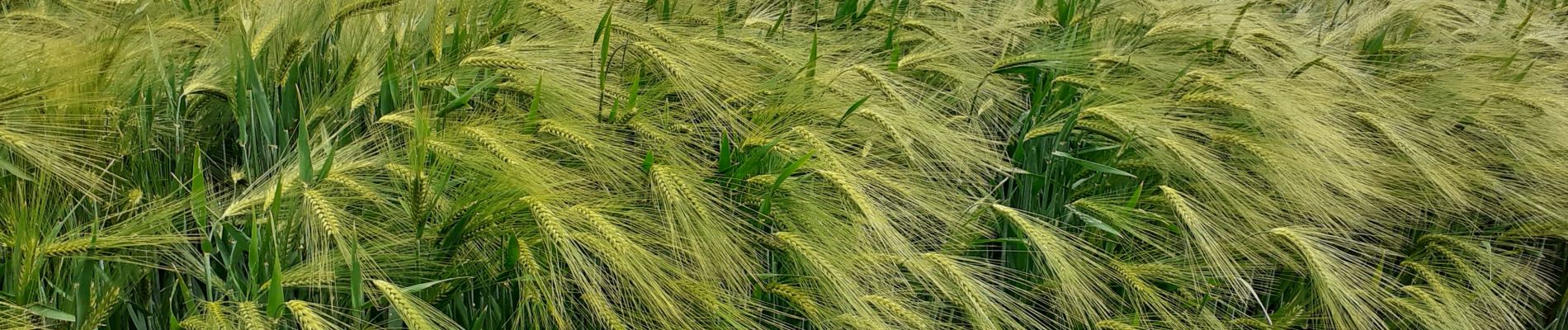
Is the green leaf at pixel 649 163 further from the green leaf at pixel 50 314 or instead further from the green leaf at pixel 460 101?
the green leaf at pixel 50 314

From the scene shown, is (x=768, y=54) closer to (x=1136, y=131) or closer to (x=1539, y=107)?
(x=1136, y=131)

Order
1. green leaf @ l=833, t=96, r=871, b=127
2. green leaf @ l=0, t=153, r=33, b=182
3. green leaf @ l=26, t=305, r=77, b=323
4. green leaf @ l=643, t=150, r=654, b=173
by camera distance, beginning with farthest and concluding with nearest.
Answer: green leaf @ l=833, t=96, r=871, b=127, green leaf @ l=643, t=150, r=654, b=173, green leaf @ l=0, t=153, r=33, b=182, green leaf @ l=26, t=305, r=77, b=323

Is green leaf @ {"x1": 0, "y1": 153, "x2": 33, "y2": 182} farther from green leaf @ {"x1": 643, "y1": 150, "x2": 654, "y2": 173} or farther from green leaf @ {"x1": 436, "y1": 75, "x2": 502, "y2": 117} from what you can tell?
green leaf @ {"x1": 643, "y1": 150, "x2": 654, "y2": 173}

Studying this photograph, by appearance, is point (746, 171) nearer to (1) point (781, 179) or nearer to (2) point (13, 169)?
(1) point (781, 179)

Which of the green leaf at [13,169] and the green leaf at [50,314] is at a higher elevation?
the green leaf at [13,169]

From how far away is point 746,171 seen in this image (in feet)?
5.79

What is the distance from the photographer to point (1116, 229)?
202cm

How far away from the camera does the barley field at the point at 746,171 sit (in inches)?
56.2

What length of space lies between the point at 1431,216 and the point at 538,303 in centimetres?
205

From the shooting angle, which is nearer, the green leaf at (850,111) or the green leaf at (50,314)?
the green leaf at (50,314)

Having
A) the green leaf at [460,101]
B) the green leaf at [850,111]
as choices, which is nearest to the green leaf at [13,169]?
the green leaf at [460,101]

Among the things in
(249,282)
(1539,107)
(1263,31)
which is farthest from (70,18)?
(1539,107)

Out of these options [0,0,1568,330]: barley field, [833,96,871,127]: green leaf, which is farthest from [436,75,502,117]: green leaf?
[833,96,871,127]: green leaf

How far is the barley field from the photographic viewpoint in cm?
143
